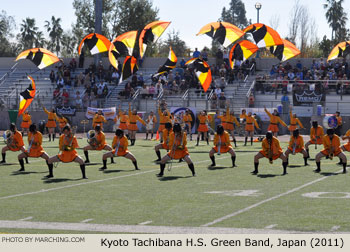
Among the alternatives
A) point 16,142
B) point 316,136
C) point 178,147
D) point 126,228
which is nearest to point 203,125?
point 316,136

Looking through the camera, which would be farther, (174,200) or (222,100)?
(222,100)

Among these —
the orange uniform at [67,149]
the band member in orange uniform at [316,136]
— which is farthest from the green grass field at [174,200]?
the band member in orange uniform at [316,136]

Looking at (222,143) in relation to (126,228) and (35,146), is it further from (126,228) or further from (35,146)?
(126,228)

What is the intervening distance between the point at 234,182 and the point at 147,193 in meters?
2.88

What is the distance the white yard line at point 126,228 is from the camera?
34.2ft

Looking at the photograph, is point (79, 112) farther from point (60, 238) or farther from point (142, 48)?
point (60, 238)

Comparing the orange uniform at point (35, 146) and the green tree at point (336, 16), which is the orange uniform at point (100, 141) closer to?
the orange uniform at point (35, 146)

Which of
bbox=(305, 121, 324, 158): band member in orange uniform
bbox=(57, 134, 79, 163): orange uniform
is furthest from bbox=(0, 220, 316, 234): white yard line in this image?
bbox=(305, 121, 324, 158): band member in orange uniform

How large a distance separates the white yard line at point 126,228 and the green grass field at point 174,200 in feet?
0.05

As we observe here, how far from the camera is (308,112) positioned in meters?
40.8

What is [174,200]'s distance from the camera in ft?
45.5

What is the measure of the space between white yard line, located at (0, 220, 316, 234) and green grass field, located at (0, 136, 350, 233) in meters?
0.02

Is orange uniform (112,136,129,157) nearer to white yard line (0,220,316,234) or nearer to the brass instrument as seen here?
the brass instrument

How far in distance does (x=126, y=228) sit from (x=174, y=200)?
314 cm
